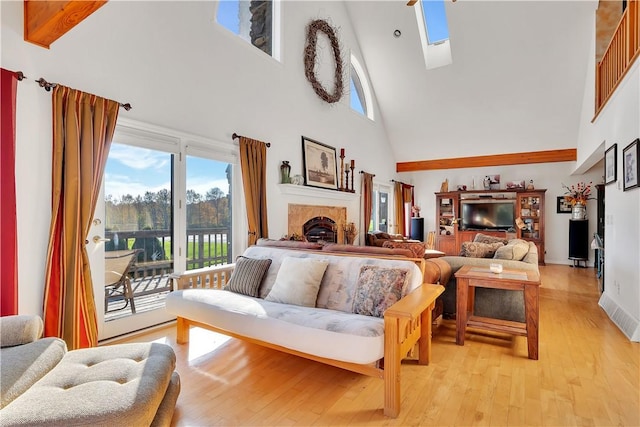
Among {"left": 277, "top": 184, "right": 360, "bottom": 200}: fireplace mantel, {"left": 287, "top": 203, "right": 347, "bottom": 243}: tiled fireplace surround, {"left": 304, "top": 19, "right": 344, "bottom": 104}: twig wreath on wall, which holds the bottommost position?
{"left": 287, "top": 203, "right": 347, "bottom": 243}: tiled fireplace surround

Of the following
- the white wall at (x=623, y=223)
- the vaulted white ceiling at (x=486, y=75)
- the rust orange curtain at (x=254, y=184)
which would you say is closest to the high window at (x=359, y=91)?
the vaulted white ceiling at (x=486, y=75)

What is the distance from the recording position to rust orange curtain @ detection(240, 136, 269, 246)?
4262 mm

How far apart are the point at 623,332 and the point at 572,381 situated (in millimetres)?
1469

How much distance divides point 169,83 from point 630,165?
4.58 metres

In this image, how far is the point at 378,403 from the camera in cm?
204

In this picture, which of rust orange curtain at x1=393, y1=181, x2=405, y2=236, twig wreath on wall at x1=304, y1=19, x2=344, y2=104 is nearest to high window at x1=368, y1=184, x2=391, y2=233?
rust orange curtain at x1=393, y1=181, x2=405, y2=236

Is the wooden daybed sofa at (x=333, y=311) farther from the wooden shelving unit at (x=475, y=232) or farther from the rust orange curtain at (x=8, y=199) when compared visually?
the wooden shelving unit at (x=475, y=232)

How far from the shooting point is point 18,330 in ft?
5.84

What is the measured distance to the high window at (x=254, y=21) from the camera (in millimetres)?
4299

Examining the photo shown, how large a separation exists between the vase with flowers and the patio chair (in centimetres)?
836

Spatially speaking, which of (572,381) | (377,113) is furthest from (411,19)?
(572,381)

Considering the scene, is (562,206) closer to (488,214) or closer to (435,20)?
(488,214)

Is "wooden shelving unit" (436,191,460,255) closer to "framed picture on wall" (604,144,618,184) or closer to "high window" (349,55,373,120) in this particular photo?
"high window" (349,55,373,120)

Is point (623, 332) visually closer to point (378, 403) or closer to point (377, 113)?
point (378, 403)
